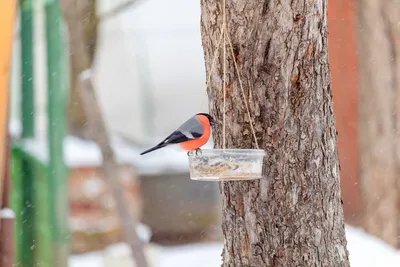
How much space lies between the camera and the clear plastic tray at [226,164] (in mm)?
2414

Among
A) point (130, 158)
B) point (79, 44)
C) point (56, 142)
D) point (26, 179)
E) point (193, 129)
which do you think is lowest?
point (130, 158)

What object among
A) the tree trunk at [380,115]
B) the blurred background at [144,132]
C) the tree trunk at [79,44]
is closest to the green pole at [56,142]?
the blurred background at [144,132]

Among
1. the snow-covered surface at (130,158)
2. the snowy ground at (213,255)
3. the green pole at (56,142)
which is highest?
the green pole at (56,142)

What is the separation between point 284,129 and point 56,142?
2402 millimetres

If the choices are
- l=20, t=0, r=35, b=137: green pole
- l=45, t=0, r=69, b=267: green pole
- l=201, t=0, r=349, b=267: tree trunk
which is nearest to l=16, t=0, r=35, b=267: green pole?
l=20, t=0, r=35, b=137: green pole

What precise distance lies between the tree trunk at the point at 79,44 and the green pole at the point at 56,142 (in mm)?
143

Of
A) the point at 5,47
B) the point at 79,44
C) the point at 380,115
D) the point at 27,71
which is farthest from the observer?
the point at 380,115

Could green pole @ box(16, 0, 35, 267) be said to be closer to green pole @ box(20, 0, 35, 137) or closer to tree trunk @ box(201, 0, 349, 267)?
green pole @ box(20, 0, 35, 137)

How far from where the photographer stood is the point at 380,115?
6027 millimetres

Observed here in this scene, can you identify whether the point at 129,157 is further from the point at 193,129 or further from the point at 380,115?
the point at 193,129

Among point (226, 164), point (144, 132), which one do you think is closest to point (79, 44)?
point (226, 164)

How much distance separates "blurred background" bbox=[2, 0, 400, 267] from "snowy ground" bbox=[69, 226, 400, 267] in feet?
0.04

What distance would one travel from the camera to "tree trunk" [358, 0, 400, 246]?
5805 mm

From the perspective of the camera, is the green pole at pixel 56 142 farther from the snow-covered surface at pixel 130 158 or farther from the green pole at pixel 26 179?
the snow-covered surface at pixel 130 158
